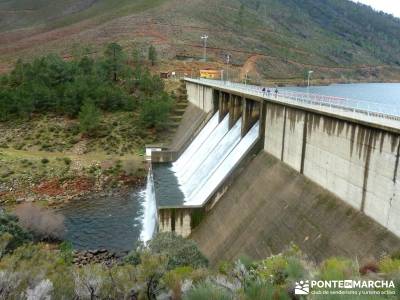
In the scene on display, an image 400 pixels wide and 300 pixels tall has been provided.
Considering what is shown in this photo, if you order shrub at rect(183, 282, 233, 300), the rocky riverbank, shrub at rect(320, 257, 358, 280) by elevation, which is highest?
shrub at rect(183, 282, 233, 300)

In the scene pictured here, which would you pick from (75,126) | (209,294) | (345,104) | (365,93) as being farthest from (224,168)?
(365,93)

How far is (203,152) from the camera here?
37.6 m

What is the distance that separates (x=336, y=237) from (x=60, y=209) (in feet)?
84.6

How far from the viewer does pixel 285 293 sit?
332 inches

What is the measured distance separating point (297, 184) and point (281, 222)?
2436 mm

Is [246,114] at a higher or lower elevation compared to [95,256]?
higher

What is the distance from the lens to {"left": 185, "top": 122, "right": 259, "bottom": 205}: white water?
28578 millimetres

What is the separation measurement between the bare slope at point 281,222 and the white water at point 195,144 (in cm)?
1482

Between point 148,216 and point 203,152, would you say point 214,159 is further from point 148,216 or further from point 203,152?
point 148,216

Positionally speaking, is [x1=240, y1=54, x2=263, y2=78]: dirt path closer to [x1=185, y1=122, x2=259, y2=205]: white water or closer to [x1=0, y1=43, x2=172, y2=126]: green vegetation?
[x1=0, y1=43, x2=172, y2=126]: green vegetation

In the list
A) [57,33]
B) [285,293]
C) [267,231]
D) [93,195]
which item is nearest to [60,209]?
[93,195]

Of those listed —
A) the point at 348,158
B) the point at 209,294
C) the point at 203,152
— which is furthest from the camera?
the point at 203,152

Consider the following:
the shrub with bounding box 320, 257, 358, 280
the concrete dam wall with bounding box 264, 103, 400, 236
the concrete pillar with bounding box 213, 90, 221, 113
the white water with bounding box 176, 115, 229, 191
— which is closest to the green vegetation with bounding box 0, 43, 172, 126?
the concrete pillar with bounding box 213, 90, 221, 113

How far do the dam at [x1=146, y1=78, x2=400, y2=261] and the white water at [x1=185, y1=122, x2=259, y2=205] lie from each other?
0.11m
